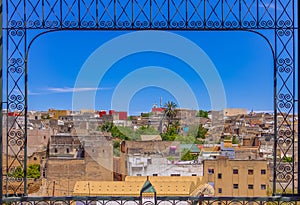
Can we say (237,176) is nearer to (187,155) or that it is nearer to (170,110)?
(187,155)

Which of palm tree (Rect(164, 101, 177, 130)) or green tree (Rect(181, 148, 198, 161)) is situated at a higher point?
palm tree (Rect(164, 101, 177, 130))

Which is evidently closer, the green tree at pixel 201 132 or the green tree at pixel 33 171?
the green tree at pixel 33 171

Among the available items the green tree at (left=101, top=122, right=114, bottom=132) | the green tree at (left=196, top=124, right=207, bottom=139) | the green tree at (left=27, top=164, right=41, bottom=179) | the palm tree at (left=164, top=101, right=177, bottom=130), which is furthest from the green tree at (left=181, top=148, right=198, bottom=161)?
the green tree at (left=27, top=164, right=41, bottom=179)

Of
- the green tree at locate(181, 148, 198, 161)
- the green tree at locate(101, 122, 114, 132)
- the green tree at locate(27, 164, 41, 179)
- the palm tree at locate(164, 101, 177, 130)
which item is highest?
the palm tree at locate(164, 101, 177, 130)

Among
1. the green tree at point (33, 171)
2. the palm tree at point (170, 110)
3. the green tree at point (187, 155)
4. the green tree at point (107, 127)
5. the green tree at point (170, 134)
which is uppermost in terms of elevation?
the palm tree at point (170, 110)

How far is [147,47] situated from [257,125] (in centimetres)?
735

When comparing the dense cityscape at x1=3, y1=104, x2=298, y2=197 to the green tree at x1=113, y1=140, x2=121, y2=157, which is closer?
the dense cityscape at x1=3, y1=104, x2=298, y2=197

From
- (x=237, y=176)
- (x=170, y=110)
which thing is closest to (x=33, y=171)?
(x=170, y=110)

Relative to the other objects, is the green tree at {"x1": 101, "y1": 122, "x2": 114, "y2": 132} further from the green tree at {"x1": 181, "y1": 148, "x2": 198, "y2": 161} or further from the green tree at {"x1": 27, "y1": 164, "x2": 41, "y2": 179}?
the green tree at {"x1": 27, "y1": 164, "x2": 41, "y2": 179}

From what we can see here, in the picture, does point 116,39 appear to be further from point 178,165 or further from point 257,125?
point 257,125

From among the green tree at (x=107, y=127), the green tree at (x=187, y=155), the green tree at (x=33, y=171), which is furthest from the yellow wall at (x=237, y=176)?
the green tree at (x=33, y=171)

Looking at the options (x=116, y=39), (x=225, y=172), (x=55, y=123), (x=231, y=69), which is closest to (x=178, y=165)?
(x=225, y=172)

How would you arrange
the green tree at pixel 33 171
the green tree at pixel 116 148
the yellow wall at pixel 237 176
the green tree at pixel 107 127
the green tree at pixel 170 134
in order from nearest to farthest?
the yellow wall at pixel 237 176, the green tree at pixel 33 171, the green tree at pixel 107 127, the green tree at pixel 116 148, the green tree at pixel 170 134

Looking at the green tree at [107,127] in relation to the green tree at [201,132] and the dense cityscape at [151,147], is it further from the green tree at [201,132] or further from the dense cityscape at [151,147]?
the green tree at [201,132]
